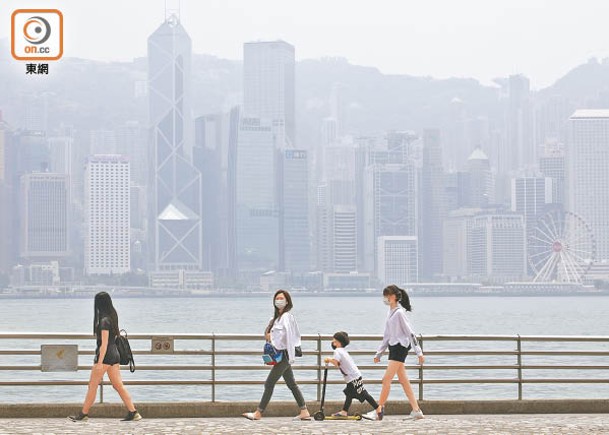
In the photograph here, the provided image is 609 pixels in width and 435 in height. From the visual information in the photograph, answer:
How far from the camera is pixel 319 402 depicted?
14555mm

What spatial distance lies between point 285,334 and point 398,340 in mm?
1318

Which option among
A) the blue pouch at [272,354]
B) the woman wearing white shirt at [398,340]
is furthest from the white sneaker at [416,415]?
the blue pouch at [272,354]

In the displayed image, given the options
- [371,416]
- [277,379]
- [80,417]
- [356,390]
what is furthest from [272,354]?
[80,417]

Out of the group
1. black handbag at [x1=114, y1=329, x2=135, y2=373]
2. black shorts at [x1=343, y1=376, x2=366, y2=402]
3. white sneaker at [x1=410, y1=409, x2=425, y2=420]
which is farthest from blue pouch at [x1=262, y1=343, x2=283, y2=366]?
white sneaker at [x1=410, y1=409, x2=425, y2=420]

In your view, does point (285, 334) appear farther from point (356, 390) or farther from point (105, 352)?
point (105, 352)

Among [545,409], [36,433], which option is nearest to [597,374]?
[545,409]

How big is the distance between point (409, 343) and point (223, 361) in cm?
4129

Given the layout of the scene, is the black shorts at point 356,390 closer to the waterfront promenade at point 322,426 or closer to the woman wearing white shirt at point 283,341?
the waterfront promenade at point 322,426

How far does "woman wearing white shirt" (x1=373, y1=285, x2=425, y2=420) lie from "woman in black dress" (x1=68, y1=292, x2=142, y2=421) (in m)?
2.99

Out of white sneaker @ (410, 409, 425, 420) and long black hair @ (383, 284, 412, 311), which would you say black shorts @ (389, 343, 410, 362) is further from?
white sneaker @ (410, 409, 425, 420)

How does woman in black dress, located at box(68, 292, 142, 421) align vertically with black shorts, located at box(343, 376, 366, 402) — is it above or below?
above

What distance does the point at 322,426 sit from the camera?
517 inches

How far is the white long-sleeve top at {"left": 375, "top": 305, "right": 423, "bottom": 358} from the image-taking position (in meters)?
13.8

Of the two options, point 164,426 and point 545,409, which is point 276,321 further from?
point 545,409
